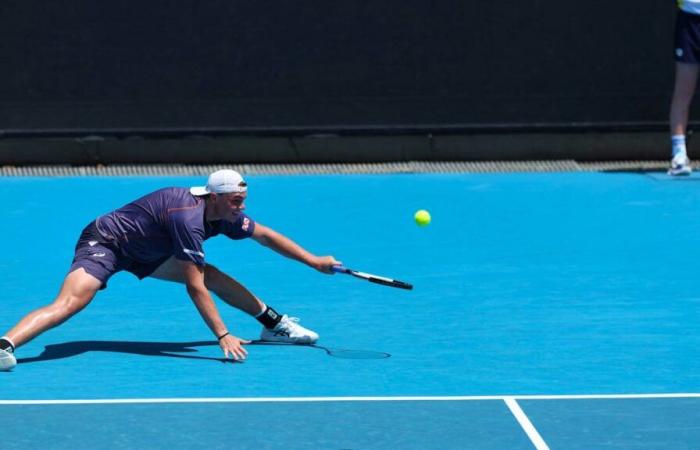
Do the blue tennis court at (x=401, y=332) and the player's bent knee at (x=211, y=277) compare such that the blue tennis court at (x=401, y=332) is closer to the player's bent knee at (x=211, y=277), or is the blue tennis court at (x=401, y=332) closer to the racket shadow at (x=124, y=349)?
the racket shadow at (x=124, y=349)

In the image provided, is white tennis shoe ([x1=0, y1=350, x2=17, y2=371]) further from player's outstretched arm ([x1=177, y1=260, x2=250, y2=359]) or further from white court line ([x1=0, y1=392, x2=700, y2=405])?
player's outstretched arm ([x1=177, y1=260, x2=250, y2=359])

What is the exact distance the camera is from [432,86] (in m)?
14.9

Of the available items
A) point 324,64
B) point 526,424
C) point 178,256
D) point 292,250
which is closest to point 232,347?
point 178,256

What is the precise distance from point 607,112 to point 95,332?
304 inches

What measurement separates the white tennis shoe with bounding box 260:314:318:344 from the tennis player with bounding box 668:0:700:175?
6648 mm

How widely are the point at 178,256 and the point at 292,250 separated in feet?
2.33

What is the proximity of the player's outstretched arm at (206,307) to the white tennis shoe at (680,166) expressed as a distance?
24.1 ft

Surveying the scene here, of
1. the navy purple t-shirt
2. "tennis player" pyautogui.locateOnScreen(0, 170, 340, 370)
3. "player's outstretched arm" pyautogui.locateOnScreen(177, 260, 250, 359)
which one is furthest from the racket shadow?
the navy purple t-shirt

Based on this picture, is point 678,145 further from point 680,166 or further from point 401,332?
point 401,332

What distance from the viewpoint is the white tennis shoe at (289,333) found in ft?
27.2

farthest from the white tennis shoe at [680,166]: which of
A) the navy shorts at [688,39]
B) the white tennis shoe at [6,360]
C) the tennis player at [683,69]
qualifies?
the white tennis shoe at [6,360]

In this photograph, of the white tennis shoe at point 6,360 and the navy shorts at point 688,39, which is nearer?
the white tennis shoe at point 6,360

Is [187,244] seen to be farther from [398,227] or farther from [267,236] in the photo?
[398,227]

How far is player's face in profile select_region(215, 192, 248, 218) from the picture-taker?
26.0 ft
